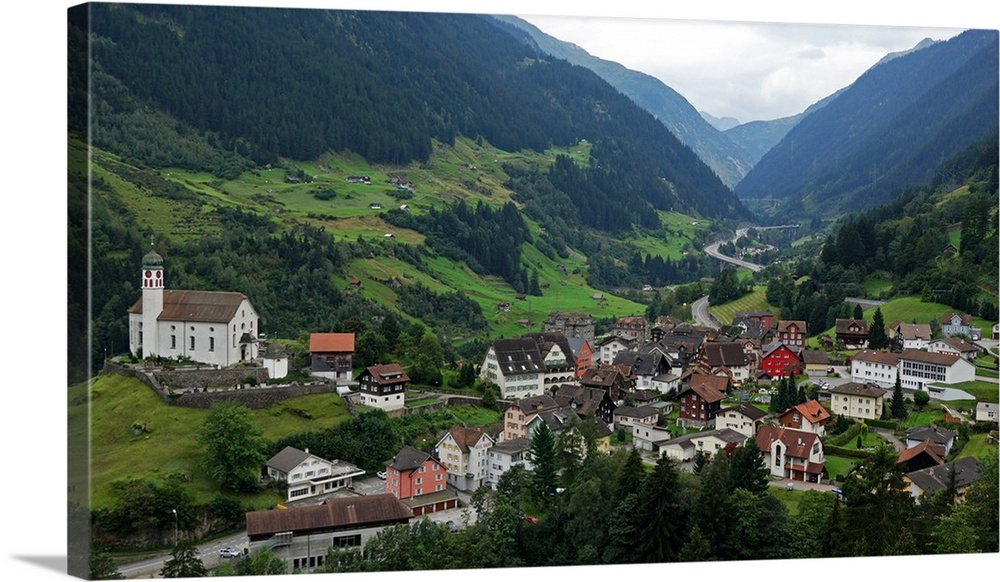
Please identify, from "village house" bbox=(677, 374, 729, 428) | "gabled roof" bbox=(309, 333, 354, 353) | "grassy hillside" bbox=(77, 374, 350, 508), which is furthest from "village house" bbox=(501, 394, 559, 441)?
"gabled roof" bbox=(309, 333, 354, 353)

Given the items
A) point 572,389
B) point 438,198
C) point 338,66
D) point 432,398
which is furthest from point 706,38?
point 338,66

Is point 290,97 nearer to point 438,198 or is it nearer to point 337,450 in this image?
point 438,198

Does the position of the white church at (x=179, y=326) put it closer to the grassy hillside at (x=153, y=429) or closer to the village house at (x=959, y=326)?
the grassy hillside at (x=153, y=429)

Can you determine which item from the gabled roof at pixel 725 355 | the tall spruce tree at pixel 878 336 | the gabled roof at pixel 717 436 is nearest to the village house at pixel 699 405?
the gabled roof at pixel 717 436

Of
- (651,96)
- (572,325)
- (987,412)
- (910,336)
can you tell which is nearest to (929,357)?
(987,412)

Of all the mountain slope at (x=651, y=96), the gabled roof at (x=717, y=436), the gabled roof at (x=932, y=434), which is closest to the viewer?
the gabled roof at (x=932, y=434)

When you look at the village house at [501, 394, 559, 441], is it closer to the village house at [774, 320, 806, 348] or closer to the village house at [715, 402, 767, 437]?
the village house at [715, 402, 767, 437]
